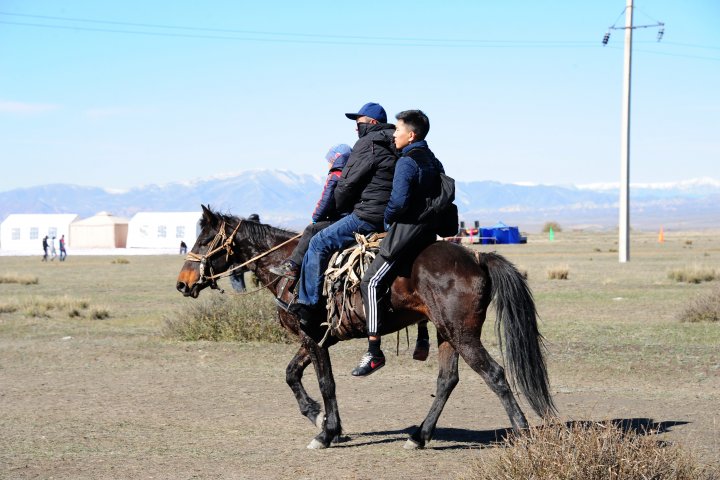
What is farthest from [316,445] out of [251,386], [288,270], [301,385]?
[251,386]

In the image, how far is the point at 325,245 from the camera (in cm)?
884

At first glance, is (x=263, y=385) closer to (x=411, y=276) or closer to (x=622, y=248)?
(x=411, y=276)

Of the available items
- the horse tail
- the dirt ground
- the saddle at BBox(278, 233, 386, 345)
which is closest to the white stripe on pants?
the saddle at BBox(278, 233, 386, 345)

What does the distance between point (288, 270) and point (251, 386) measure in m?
3.85

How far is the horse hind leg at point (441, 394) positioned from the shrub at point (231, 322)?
7.73 meters

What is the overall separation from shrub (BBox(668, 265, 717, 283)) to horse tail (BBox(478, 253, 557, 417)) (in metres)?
23.2

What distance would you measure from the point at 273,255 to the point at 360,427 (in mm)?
1958

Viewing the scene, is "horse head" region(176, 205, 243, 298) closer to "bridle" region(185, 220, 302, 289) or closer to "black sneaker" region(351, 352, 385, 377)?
"bridle" region(185, 220, 302, 289)

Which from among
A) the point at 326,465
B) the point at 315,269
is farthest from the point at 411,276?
the point at 326,465

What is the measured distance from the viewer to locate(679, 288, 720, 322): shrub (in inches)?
715

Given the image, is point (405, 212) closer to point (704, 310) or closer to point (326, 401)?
point (326, 401)

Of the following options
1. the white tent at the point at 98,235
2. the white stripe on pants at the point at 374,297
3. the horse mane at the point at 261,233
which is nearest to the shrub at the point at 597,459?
the white stripe on pants at the point at 374,297

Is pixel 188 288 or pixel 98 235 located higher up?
pixel 188 288

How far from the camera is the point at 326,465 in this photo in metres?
8.20
